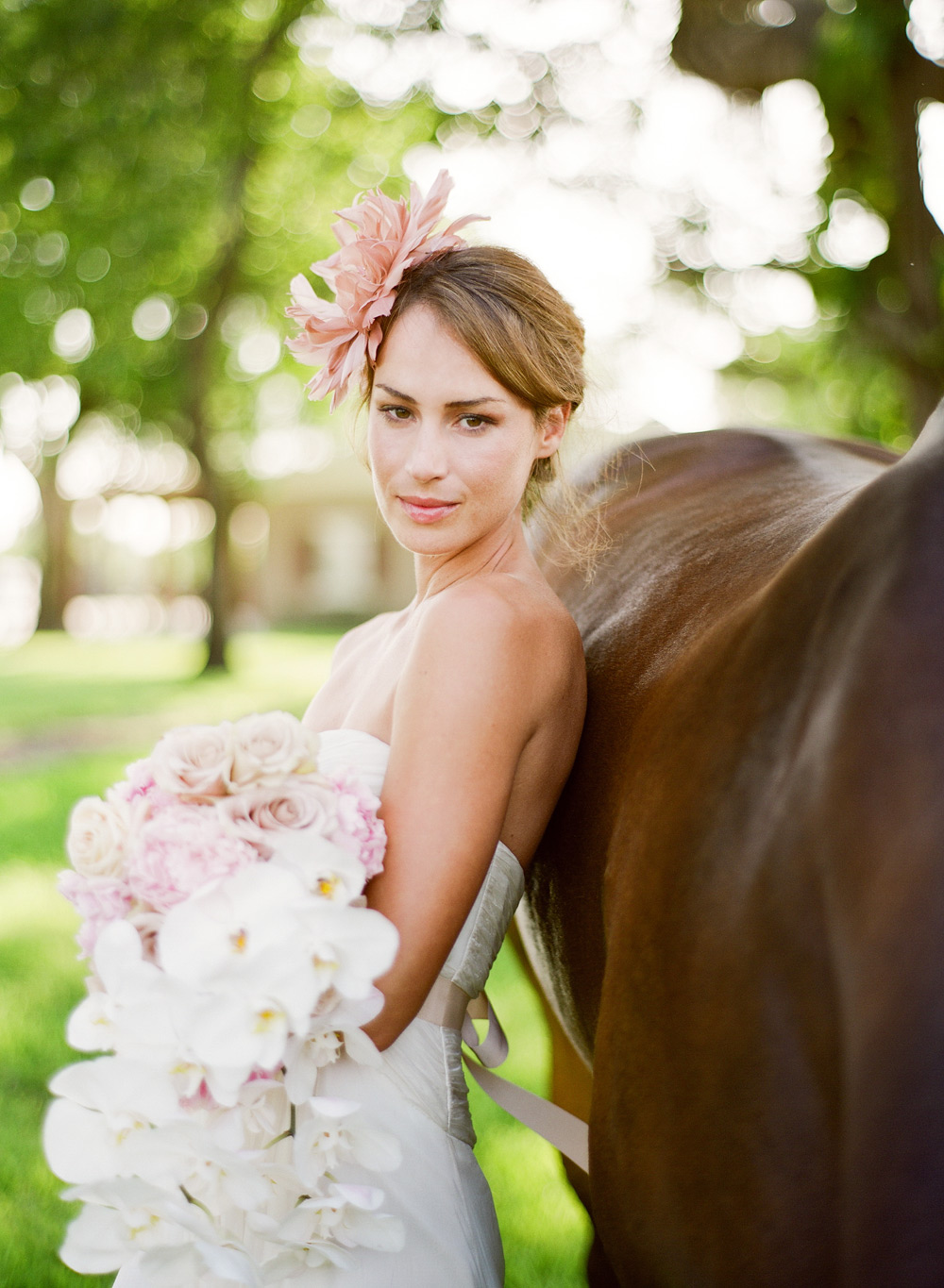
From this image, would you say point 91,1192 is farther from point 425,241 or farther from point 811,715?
point 425,241

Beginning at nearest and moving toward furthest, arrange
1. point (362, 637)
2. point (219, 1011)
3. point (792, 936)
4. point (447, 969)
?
point (792, 936) < point (219, 1011) < point (447, 969) < point (362, 637)

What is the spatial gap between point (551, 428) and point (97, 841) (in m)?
1.07

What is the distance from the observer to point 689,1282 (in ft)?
3.72

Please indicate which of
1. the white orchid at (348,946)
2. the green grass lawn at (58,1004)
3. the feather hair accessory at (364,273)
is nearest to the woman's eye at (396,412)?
the feather hair accessory at (364,273)

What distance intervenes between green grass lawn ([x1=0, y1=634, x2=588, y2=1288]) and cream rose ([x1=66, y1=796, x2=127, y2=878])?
1759 millimetres

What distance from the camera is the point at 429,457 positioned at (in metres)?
1.77

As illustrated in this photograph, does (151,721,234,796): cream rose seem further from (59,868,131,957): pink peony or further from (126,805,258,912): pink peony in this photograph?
(59,868,131,957): pink peony

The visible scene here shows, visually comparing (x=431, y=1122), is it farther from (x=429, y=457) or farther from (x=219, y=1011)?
(x=429, y=457)

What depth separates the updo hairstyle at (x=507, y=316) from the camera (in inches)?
70.1

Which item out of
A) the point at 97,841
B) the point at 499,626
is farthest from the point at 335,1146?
the point at 499,626

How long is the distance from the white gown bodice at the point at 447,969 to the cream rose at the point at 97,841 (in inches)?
13.1

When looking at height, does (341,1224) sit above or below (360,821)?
below

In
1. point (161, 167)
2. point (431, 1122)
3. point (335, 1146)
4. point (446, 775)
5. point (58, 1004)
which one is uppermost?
point (161, 167)

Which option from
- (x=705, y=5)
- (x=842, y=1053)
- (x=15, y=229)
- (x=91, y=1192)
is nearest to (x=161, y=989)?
(x=91, y=1192)
